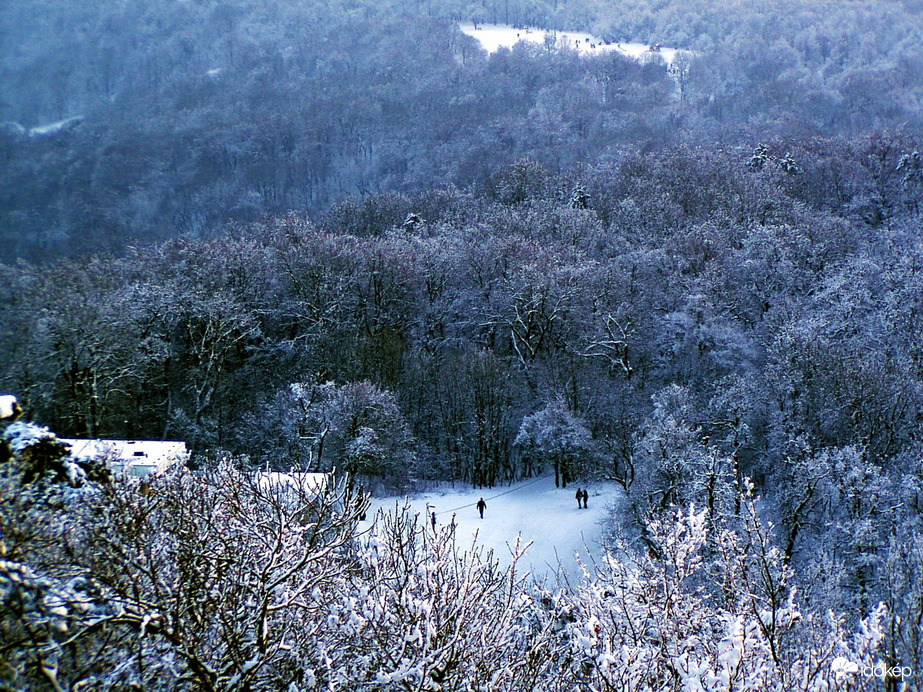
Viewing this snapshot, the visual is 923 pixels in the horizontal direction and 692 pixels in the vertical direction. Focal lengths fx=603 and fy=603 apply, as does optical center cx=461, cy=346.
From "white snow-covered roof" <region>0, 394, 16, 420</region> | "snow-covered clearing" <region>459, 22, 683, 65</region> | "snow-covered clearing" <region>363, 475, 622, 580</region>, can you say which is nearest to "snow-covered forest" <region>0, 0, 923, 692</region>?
"white snow-covered roof" <region>0, 394, 16, 420</region>

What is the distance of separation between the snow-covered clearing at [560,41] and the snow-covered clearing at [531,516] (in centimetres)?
10329

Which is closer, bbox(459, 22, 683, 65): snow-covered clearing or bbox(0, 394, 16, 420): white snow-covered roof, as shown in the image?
bbox(0, 394, 16, 420): white snow-covered roof

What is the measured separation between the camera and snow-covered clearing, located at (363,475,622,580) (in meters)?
22.8

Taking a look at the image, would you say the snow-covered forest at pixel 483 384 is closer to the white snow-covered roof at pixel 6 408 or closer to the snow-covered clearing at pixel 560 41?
the white snow-covered roof at pixel 6 408

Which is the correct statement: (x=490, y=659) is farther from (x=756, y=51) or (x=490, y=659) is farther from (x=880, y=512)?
(x=756, y=51)

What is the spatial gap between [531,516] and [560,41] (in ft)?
400

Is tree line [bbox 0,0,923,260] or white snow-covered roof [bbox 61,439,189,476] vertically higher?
tree line [bbox 0,0,923,260]

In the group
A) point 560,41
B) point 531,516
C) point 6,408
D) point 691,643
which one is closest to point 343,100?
point 560,41

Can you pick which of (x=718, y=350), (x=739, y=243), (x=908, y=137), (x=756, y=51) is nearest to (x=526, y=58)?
(x=756, y=51)

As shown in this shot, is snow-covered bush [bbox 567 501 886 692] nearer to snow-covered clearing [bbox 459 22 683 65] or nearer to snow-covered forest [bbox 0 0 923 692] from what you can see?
snow-covered forest [bbox 0 0 923 692]

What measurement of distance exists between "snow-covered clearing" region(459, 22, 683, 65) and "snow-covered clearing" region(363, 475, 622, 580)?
103293mm

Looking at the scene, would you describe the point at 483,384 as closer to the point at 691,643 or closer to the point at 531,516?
the point at 531,516

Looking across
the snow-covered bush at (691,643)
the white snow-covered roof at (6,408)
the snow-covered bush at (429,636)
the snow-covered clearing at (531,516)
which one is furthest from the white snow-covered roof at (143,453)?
the snow-covered bush at (691,643)

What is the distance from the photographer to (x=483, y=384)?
108 ft
